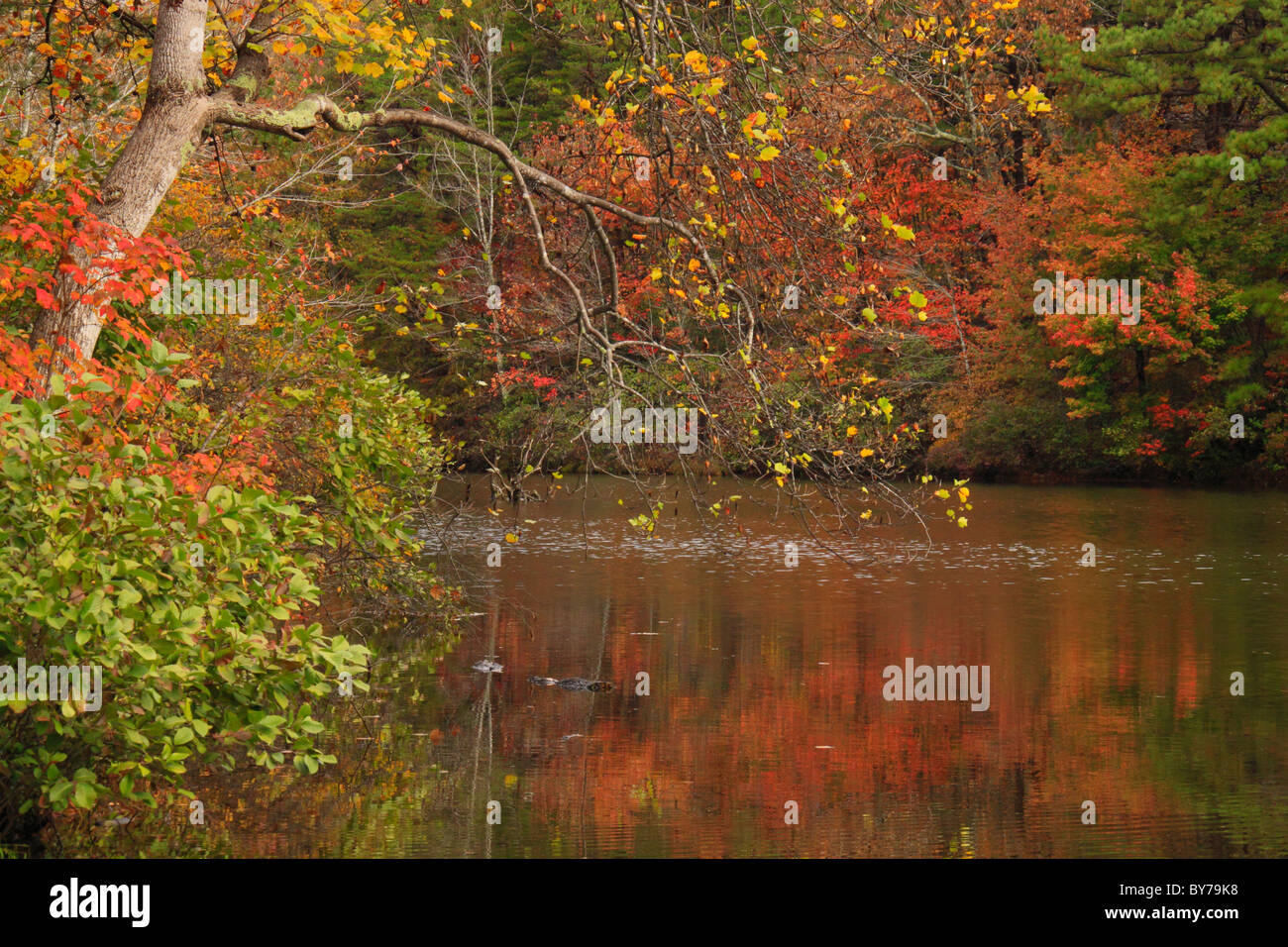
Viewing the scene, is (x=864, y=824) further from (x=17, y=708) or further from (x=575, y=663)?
(x=575, y=663)

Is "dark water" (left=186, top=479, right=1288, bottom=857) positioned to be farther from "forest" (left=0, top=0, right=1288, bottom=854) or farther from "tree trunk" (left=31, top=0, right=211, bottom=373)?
"tree trunk" (left=31, top=0, right=211, bottom=373)

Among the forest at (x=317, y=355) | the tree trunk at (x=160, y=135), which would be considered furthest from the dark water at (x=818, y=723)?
the tree trunk at (x=160, y=135)

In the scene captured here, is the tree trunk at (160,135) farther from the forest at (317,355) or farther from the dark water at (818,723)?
the dark water at (818,723)

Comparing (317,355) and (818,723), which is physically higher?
(317,355)

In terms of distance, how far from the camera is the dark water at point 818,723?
757cm

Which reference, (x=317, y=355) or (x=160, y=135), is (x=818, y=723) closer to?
(x=317, y=355)

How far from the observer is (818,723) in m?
10.2

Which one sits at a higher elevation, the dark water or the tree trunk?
the tree trunk

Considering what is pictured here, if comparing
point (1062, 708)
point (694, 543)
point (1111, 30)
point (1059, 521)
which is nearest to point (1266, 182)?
point (1111, 30)

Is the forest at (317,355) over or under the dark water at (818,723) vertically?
over

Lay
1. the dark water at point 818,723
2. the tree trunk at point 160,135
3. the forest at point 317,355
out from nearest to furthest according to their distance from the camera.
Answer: the forest at point 317,355, the tree trunk at point 160,135, the dark water at point 818,723

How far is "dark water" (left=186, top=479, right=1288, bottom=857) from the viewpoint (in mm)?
7566

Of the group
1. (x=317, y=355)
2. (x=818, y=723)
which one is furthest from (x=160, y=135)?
(x=818, y=723)

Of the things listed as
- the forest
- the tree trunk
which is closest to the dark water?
the forest
